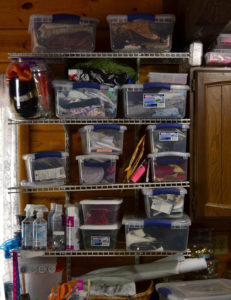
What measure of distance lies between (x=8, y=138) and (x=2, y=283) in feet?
2.85

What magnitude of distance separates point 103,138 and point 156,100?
0.35 m

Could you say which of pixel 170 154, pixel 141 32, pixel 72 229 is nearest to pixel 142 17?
pixel 141 32

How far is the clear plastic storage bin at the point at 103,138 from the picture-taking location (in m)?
2.04

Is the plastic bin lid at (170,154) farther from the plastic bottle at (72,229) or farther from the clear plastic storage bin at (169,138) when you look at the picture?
the plastic bottle at (72,229)

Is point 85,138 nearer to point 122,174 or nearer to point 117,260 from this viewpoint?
point 122,174

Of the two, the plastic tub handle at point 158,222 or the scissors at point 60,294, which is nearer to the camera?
the scissors at point 60,294

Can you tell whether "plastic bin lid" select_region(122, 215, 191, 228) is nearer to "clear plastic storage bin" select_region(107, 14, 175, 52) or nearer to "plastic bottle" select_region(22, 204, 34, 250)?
"plastic bottle" select_region(22, 204, 34, 250)

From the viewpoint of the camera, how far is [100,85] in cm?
203

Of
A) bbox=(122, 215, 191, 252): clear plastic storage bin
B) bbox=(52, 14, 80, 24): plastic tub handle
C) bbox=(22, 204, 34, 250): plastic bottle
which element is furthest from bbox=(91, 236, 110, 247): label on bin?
bbox=(52, 14, 80, 24): plastic tub handle

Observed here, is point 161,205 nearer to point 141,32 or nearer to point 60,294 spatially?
point 60,294

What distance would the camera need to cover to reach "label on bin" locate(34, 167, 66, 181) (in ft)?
6.64

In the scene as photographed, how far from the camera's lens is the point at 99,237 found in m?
2.04

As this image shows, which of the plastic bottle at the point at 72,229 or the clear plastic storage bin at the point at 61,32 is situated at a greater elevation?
the clear plastic storage bin at the point at 61,32

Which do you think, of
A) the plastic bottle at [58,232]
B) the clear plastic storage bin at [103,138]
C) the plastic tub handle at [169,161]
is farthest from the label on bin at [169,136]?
the plastic bottle at [58,232]
